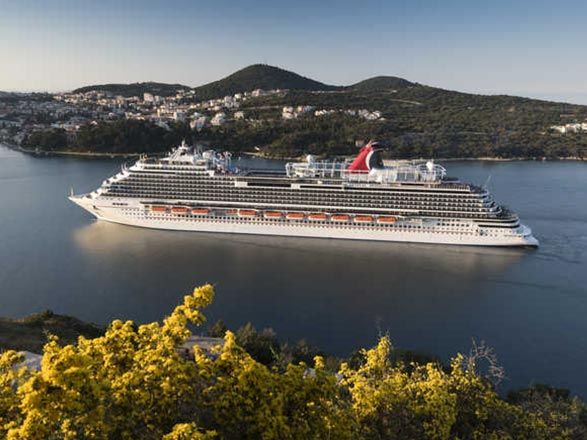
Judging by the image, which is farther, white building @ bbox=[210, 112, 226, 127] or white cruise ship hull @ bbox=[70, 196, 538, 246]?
white building @ bbox=[210, 112, 226, 127]

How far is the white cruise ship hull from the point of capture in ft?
65.2

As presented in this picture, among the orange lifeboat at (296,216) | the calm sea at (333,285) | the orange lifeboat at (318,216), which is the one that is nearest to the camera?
the calm sea at (333,285)

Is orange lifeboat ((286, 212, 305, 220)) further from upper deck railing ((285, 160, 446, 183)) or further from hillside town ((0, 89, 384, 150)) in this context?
hillside town ((0, 89, 384, 150))

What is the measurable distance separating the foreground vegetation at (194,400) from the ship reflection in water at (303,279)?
689cm

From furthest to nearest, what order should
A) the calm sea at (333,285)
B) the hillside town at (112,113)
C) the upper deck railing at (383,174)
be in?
the hillside town at (112,113) < the upper deck railing at (383,174) < the calm sea at (333,285)

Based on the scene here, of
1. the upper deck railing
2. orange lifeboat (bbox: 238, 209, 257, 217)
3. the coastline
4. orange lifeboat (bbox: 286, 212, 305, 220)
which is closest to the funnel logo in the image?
the upper deck railing

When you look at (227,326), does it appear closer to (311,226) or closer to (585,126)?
(311,226)

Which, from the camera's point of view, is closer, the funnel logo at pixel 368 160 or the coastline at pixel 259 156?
the funnel logo at pixel 368 160

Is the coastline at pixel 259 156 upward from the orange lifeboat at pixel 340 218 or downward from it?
upward

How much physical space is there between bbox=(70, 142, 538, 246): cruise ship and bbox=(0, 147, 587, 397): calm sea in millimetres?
687

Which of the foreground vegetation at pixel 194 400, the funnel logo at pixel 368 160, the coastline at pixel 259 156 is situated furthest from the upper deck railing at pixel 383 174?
the coastline at pixel 259 156

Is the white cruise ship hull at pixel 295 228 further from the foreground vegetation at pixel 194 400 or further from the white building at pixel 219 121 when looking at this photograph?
the white building at pixel 219 121

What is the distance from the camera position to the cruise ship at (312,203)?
65.3 feet

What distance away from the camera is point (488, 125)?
207 ft
